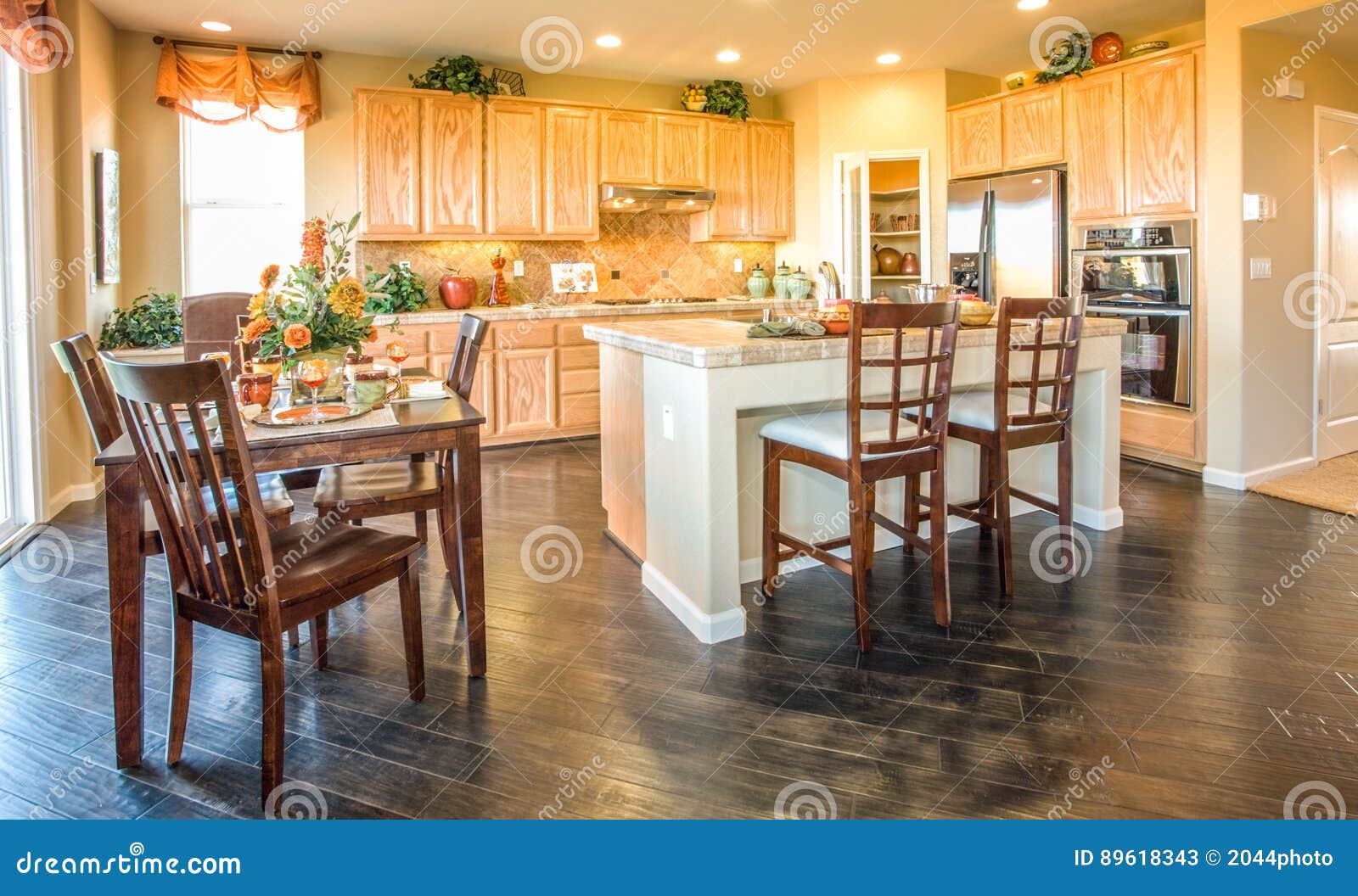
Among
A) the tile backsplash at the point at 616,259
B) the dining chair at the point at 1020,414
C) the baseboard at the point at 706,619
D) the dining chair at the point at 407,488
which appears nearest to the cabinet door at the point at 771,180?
the tile backsplash at the point at 616,259

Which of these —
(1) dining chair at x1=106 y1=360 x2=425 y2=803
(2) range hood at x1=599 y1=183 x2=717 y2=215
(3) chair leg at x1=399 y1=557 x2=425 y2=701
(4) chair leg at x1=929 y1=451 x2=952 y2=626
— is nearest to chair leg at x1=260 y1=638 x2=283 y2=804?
(1) dining chair at x1=106 y1=360 x2=425 y2=803

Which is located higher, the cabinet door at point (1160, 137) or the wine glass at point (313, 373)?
the cabinet door at point (1160, 137)

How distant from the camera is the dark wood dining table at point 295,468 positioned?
1984 mm

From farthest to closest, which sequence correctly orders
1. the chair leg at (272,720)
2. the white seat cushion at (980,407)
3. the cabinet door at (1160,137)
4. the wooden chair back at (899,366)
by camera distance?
the cabinet door at (1160,137)
the white seat cushion at (980,407)
the wooden chair back at (899,366)
the chair leg at (272,720)

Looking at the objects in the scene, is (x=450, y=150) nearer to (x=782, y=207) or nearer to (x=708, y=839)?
(x=782, y=207)

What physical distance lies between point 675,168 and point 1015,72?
2.52 metres

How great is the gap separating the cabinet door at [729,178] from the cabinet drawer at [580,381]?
1.54 m

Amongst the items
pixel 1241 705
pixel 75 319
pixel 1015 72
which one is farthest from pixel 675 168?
pixel 1241 705

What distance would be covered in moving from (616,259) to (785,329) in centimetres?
402

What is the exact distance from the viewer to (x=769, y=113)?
7.02 metres

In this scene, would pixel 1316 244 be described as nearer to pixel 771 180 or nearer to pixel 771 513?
pixel 771 180

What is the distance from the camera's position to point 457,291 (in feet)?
19.1

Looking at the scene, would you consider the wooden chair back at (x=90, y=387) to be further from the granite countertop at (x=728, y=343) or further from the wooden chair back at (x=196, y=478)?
the granite countertop at (x=728, y=343)

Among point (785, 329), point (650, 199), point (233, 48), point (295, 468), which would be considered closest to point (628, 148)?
point (650, 199)
